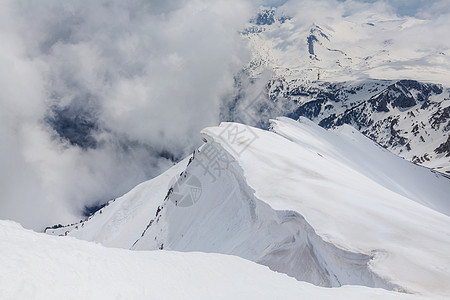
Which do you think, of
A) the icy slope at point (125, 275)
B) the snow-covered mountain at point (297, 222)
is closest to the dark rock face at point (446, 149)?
the snow-covered mountain at point (297, 222)

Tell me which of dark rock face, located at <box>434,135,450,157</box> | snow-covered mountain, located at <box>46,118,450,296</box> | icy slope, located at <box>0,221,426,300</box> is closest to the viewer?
icy slope, located at <box>0,221,426,300</box>

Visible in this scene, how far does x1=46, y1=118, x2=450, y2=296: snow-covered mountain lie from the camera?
12016 mm

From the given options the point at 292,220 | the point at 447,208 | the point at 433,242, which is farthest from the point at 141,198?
the point at 433,242

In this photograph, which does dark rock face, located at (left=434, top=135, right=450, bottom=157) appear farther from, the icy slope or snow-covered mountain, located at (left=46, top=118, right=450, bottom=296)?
the icy slope

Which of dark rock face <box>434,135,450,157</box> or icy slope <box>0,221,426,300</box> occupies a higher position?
icy slope <box>0,221,426,300</box>

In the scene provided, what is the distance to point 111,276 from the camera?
7.14 m

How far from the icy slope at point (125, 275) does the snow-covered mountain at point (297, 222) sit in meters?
3.55

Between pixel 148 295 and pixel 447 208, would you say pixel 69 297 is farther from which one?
pixel 447 208

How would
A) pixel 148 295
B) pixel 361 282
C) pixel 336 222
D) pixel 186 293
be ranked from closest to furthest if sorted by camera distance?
pixel 148 295
pixel 186 293
pixel 361 282
pixel 336 222

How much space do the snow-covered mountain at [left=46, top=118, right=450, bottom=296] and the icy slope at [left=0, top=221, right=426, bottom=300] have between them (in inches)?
→ 140

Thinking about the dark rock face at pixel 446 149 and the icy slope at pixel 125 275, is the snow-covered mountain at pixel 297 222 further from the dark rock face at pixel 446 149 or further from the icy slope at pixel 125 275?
the dark rock face at pixel 446 149

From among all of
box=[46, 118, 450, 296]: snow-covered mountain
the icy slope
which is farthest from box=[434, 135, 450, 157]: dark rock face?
the icy slope

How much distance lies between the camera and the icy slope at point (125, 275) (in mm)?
6129

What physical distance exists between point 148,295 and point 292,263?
435 inches
